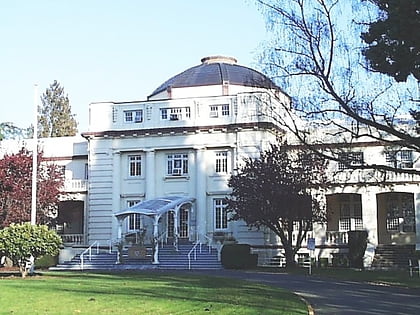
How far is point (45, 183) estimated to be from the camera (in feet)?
148

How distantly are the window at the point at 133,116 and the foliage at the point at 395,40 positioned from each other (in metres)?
26.8

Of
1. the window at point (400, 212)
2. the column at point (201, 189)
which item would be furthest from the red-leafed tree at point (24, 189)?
the window at point (400, 212)

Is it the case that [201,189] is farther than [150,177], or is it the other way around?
[150,177]

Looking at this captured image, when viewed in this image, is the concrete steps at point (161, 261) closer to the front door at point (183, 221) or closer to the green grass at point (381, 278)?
the front door at point (183, 221)

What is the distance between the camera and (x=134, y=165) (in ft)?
156

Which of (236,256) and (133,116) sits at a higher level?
(133,116)

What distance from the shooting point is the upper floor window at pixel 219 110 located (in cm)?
4584

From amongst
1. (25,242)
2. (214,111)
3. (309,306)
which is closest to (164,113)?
(214,111)

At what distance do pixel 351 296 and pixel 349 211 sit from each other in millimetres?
25418

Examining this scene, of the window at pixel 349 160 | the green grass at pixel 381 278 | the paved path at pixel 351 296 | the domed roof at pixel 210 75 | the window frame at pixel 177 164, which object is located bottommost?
the paved path at pixel 351 296

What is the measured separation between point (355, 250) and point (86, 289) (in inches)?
859

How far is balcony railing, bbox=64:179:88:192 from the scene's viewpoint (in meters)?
49.0

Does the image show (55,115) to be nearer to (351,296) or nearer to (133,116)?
(133,116)

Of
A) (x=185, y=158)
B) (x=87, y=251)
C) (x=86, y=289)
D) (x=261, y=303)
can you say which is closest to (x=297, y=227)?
(x=185, y=158)
